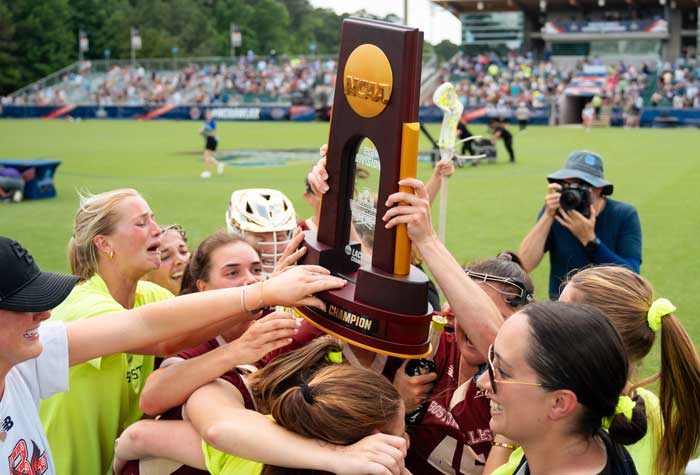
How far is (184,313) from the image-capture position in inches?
113

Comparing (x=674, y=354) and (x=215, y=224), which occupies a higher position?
(x=674, y=354)

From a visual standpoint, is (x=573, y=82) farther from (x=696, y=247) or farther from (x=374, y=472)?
(x=374, y=472)

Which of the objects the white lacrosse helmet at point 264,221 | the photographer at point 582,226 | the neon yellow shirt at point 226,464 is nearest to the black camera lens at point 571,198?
the photographer at point 582,226

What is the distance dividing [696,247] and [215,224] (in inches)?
297

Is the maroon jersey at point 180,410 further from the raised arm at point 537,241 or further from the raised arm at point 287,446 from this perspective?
the raised arm at point 537,241

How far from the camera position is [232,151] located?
27922 mm

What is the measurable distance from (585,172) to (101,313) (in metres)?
3.68

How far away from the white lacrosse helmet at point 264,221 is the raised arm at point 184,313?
6.37 ft

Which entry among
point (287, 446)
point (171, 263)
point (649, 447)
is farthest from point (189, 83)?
point (287, 446)

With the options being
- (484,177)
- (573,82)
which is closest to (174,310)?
(484,177)

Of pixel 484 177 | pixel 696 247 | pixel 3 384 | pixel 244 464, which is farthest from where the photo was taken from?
pixel 484 177

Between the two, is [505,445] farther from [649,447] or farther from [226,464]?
[226,464]

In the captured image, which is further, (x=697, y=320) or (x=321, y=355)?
(x=697, y=320)

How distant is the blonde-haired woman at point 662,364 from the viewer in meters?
2.63
